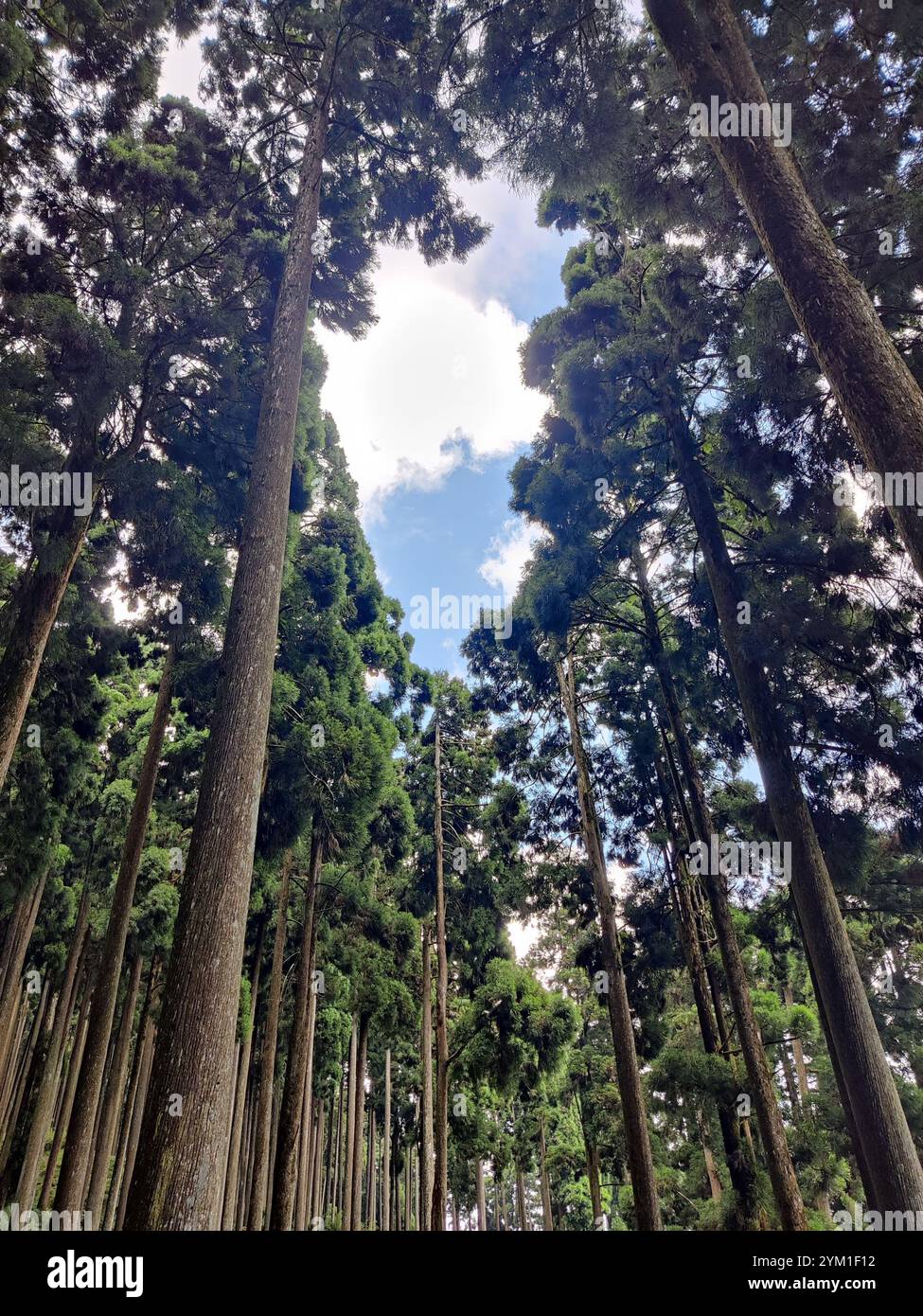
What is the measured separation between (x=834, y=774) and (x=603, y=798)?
17.0ft

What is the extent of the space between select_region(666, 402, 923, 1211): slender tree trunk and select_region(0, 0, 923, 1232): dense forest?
34 millimetres

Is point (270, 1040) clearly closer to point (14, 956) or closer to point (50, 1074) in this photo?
point (14, 956)

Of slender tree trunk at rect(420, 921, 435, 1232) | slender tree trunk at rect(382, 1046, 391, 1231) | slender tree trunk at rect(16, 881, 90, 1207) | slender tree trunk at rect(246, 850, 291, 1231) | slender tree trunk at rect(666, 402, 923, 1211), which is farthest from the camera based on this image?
slender tree trunk at rect(382, 1046, 391, 1231)

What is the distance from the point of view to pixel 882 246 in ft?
19.7

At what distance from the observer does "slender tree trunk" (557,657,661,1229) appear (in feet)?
25.8

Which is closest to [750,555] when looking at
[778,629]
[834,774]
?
[778,629]

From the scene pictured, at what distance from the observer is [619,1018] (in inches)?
347

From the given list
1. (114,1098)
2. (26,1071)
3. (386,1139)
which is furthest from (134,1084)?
(386,1139)

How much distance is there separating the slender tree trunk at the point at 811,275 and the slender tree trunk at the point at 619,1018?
470 cm

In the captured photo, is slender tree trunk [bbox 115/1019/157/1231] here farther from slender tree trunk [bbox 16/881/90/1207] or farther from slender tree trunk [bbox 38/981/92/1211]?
slender tree trunk [bbox 16/881/90/1207]

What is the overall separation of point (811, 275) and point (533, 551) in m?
5.88

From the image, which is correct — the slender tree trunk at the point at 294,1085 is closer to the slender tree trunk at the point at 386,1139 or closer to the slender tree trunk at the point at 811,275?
the slender tree trunk at the point at 811,275

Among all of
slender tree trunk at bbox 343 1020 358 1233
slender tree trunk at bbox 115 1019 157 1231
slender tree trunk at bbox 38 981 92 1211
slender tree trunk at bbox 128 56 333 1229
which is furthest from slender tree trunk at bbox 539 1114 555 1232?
slender tree trunk at bbox 128 56 333 1229

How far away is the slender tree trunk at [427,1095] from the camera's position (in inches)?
495
